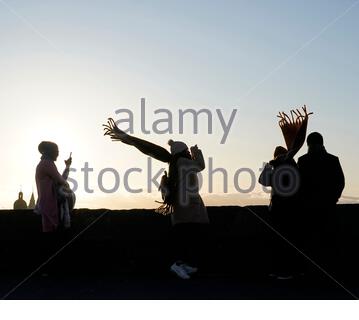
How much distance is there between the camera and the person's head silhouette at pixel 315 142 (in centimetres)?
851

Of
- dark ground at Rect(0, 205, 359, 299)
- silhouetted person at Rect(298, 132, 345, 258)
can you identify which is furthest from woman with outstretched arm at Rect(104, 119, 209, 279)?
silhouetted person at Rect(298, 132, 345, 258)

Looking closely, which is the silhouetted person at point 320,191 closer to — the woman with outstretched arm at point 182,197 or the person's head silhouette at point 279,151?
the person's head silhouette at point 279,151

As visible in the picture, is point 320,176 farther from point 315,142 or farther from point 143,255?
point 143,255

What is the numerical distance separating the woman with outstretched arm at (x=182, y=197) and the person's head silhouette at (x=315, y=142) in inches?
61.6

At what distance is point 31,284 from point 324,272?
4.15m

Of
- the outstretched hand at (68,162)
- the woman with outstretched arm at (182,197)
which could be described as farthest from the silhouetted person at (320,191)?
the outstretched hand at (68,162)

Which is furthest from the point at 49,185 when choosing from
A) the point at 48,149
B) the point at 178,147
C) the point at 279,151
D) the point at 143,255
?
the point at 279,151

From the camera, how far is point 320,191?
8.48 metres

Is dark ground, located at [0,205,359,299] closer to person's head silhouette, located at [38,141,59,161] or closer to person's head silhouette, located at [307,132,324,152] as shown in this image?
person's head silhouette, located at [307,132,324,152]

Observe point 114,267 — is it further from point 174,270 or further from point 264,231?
point 264,231

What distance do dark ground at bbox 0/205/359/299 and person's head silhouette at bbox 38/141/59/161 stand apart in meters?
1.26

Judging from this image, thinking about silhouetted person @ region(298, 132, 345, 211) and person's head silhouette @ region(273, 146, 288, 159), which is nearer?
silhouetted person @ region(298, 132, 345, 211)

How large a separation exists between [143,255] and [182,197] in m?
1.16

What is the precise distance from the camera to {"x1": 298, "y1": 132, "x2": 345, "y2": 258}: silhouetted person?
844cm
